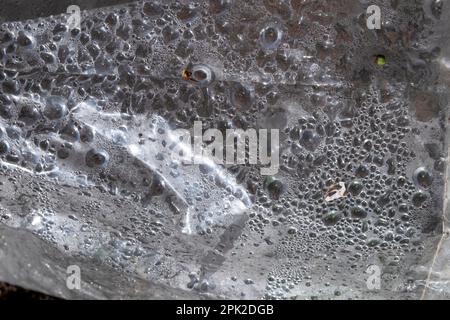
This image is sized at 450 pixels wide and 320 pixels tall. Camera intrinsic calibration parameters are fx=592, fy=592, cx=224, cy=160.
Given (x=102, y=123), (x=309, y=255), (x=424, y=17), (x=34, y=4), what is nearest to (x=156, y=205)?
(x=102, y=123)

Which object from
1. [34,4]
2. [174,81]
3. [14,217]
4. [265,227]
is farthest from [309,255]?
[34,4]

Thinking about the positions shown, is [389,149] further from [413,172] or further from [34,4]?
[34,4]

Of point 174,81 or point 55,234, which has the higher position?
point 174,81

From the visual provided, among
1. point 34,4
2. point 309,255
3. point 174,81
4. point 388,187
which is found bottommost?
point 309,255

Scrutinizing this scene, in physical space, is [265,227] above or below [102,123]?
below

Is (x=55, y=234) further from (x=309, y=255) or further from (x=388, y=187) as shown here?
(x=388, y=187)
